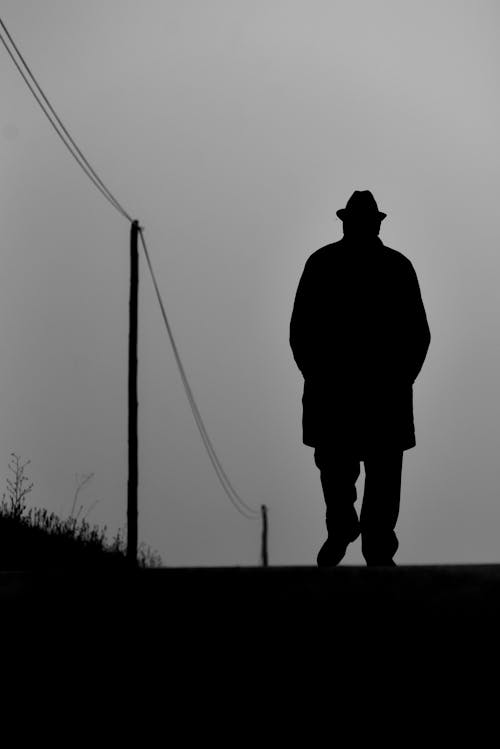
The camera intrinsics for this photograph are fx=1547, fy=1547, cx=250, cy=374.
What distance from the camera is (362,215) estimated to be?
797 cm

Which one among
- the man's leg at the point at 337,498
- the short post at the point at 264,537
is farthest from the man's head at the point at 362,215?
the short post at the point at 264,537

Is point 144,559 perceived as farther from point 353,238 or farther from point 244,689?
point 244,689

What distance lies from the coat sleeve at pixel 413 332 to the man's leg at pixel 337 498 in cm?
56

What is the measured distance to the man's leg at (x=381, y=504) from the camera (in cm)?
796

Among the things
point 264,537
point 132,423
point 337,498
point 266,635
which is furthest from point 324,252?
point 264,537

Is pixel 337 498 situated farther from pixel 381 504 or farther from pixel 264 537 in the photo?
pixel 264 537

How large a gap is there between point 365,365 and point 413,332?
301mm

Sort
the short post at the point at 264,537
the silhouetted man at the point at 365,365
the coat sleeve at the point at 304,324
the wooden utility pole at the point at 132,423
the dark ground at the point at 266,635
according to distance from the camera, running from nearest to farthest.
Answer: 1. the dark ground at the point at 266,635
2. the silhouetted man at the point at 365,365
3. the coat sleeve at the point at 304,324
4. the wooden utility pole at the point at 132,423
5. the short post at the point at 264,537

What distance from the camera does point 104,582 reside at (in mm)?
4926

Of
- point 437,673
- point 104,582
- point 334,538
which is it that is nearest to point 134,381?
point 334,538

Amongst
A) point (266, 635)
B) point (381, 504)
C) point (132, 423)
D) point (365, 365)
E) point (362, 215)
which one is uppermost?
point (132, 423)

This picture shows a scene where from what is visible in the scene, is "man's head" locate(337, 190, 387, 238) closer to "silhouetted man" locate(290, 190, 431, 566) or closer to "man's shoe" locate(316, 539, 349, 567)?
"silhouetted man" locate(290, 190, 431, 566)

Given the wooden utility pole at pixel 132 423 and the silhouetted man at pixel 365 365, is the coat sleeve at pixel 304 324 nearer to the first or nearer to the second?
the silhouetted man at pixel 365 365

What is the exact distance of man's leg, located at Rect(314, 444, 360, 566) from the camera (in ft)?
26.3
